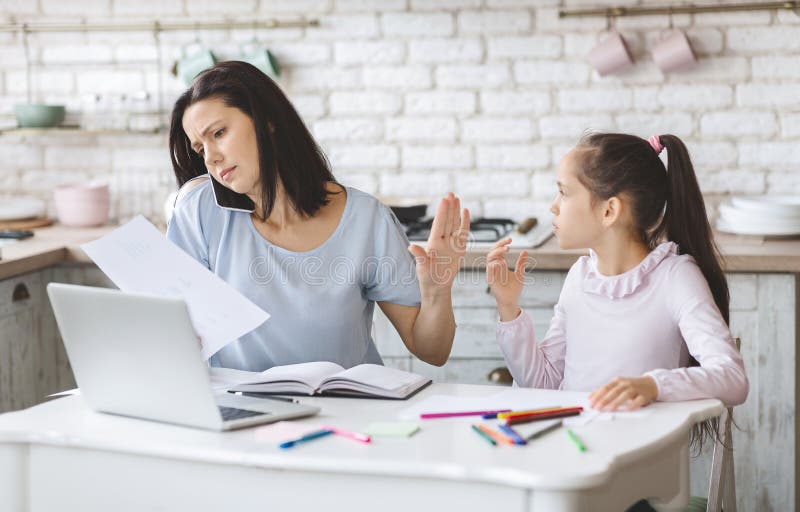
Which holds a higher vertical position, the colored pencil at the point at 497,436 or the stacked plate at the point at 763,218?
the stacked plate at the point at 763,218

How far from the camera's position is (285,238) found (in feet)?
6.86

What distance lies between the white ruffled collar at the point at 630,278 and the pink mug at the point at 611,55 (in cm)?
128

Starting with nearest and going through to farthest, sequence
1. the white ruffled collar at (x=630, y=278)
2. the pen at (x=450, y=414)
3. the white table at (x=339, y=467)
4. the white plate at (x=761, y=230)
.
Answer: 1. the white table at (x=339, y=467)
2. the pen at (x=450, y=414)
3. the white ruffled collar at (x=630, y=278)
4. the white plate at (x=761, y=230)

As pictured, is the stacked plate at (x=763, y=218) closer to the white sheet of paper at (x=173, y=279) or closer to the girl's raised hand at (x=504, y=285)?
the girl's raised hand at (x=504, y=285)

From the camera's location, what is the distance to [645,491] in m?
1.39

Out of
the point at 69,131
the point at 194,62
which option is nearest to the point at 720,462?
the point at 194,62

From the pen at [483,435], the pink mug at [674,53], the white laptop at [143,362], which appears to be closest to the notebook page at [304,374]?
the white laptop at [143,362]

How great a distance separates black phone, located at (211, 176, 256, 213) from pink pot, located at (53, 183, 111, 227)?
1.47 metres

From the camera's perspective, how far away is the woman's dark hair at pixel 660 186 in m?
1.97

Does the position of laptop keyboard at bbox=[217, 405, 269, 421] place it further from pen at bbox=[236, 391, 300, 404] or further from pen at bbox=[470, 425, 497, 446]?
pen at bbox=[470, 425, 497, 446]

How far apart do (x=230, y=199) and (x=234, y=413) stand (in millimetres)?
703

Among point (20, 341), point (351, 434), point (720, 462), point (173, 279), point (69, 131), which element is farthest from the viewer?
point (69, 131)

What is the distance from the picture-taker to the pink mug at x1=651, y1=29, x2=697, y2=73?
309cm

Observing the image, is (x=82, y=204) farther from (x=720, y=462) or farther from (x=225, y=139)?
(x=720, y=462)
